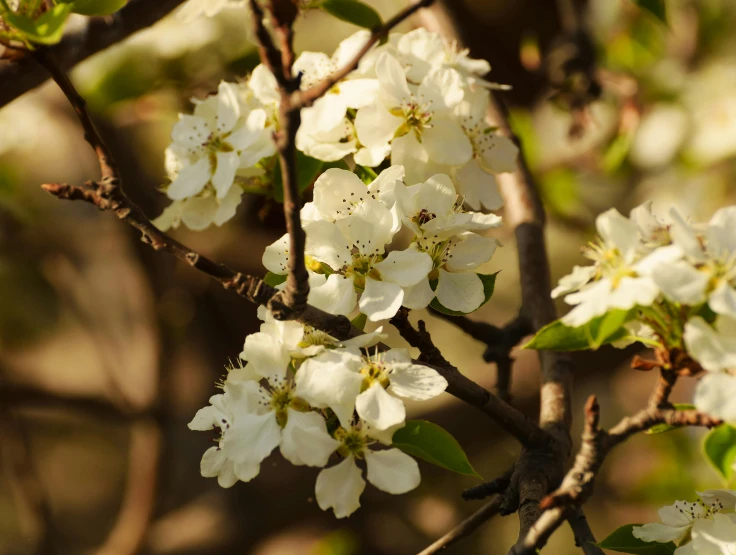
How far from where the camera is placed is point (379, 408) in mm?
539

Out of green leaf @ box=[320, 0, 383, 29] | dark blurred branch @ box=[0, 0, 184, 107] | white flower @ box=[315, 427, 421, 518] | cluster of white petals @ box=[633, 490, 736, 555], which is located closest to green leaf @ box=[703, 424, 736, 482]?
cluster of white petals @ box=[633, 490, 736, 555]

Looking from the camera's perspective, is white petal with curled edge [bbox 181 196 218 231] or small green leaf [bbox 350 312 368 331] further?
white petal with curled edge [bbox 181 196 218 231]

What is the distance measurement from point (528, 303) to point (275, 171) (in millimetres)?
397

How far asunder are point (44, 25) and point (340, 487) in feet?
1.53

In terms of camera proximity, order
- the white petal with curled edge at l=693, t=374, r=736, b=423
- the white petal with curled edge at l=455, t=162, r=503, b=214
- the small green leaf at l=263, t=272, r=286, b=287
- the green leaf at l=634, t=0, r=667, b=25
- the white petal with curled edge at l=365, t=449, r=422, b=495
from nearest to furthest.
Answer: the white petal with curled edge at l=693, t=374, r=736, b=423 → the white petal with curled edge at l=365, t=449, r=422, b=495 → the small green leaf at l=263, t=272, r=286, b=287 → the white petal with curled edge at l=455, t=162, r=503, b=214 → the green leaf at l=634, t=0, r=667, b=25

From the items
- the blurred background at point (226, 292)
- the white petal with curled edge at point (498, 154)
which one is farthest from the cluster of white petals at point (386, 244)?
the blurred background at point (226, 292)

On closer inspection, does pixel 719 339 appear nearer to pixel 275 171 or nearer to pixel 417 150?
pixel 417 150

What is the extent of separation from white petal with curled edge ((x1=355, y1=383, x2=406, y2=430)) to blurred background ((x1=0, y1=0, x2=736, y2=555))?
853mm

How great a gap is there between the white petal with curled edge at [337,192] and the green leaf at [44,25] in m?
0.26

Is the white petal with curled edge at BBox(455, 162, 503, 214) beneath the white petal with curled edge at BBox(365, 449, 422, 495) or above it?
above

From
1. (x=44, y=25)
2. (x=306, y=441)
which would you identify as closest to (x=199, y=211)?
(x=44, y=25)

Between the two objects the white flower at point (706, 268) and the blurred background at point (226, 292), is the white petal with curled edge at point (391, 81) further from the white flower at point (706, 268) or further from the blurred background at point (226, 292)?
the blurred background at point (226, 292)

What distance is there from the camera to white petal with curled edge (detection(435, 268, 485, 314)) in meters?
0.63

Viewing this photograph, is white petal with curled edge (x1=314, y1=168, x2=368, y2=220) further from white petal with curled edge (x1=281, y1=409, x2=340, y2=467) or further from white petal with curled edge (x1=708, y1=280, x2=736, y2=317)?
white petal with curled edge (x1=708, y1=280, x2=736, y2=317)
